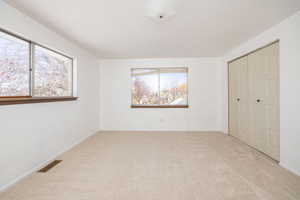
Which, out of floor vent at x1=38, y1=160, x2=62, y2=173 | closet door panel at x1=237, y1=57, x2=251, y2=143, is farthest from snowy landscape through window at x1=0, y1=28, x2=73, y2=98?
closet door panel at x1=237, y1=57, x2=251, y2=143

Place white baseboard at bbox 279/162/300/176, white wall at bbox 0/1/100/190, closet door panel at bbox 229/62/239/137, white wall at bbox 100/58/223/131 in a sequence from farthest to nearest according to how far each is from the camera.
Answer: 1. white wall at bbox 100/58/223/131
2. closet door panel at bbox 229/62/239/137
3. white baseboard at bbox 279/162/300/176
4. white wall at bbox 0/1/100/190

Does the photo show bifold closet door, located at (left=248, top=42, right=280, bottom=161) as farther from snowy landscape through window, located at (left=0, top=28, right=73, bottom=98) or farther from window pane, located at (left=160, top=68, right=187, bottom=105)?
snowy landscape through window, located at (left=0, top=28, right=73, bottom=98)

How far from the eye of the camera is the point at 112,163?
2.21m

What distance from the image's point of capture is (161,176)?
1.85m

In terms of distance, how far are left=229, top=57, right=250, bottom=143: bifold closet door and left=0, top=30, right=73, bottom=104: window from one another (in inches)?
154

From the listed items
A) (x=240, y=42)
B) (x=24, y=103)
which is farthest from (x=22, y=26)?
(x=240, y=42)

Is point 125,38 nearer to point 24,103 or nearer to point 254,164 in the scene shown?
point 24,103

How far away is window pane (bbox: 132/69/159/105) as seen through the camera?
4.34m

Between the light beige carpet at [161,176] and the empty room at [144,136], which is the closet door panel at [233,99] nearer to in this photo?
the empty room at [144,136]

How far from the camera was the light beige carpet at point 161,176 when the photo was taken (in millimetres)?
1505

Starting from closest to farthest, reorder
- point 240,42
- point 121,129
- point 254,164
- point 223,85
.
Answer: point 254,164
point 240,42
point 223,85
point 121,129

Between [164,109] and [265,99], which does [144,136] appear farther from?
[265,99]

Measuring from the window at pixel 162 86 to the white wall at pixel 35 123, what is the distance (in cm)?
170

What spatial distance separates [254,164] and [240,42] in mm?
2440
